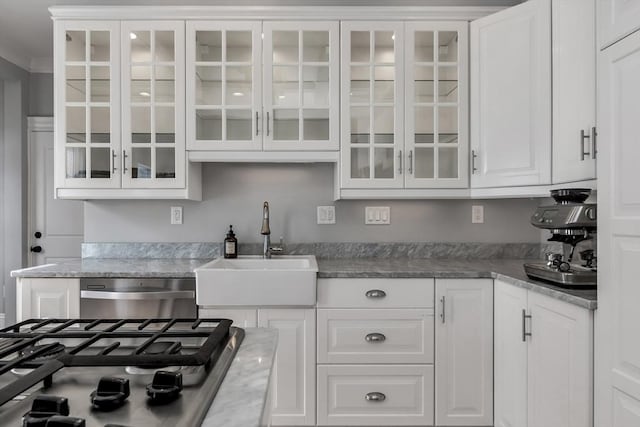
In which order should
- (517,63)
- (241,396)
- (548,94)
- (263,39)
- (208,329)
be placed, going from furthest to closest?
(263,39) < (517,63) < (548,94) < (208,329) < (241,396)

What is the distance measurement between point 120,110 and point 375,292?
72.5 inches

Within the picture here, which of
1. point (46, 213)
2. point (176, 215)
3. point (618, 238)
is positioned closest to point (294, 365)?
point (176, 215)

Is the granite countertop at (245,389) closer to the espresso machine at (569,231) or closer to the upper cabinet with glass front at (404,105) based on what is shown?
the espresso machine at (569,231)

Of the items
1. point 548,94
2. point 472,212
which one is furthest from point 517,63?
point 472,212

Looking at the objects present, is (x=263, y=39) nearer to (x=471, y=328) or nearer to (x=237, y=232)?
(x=237, y=232)

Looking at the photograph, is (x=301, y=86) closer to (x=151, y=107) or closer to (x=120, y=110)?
(x=151, y=107)

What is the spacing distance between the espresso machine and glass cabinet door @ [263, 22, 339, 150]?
48.8 inches

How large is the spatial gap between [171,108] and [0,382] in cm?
210

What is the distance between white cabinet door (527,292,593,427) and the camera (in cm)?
144

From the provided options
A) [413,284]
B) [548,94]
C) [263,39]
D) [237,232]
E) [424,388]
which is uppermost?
[263,39]

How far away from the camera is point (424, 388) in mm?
2166

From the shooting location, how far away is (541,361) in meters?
1.69

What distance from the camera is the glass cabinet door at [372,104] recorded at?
2488 millimetres

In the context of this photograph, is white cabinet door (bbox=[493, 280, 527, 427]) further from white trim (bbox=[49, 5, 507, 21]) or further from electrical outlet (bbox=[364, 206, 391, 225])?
white trim (bbox=[49, 5, 507, 21])
